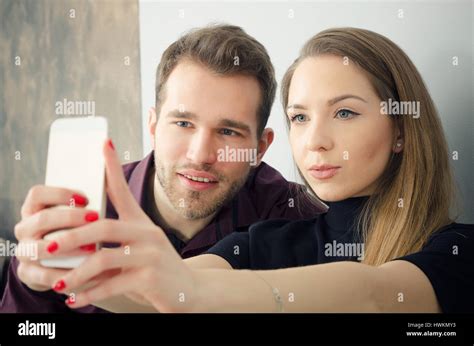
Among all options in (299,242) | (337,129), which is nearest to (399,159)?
(337,129)

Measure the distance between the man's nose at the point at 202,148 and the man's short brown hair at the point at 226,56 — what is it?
0.10 meters

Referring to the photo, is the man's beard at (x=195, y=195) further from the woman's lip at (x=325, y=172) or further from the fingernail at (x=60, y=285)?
the fingernail at (x=60, y=285)

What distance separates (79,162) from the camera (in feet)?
3.38

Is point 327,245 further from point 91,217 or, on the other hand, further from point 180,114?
point 91,217

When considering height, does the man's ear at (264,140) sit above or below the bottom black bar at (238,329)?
above

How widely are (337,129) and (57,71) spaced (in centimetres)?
58

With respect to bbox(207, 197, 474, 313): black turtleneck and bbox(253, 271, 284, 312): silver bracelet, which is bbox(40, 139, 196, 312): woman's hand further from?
bbox(207, 197, 474, 313): black turtleneck

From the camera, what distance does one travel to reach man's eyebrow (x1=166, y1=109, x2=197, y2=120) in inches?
50.7

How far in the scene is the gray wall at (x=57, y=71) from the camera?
1346mm

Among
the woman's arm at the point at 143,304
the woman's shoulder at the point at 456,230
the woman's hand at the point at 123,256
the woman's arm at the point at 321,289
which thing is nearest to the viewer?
the woman's hand at the point at 123,256

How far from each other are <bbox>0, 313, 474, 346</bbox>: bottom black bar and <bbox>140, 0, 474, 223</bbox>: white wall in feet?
0.82

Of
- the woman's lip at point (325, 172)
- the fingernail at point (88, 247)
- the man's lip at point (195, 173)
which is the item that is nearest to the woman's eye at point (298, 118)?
the woman's lip at point (325, 172)

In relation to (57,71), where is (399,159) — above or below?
below

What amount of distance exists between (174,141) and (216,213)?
0.56 ft
